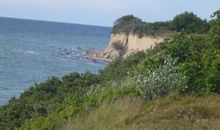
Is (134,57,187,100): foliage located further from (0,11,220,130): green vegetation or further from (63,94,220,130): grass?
(63,94,220,130): grass

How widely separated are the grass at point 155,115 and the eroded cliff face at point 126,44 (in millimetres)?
45609

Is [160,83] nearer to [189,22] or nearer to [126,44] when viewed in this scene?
[189,22]

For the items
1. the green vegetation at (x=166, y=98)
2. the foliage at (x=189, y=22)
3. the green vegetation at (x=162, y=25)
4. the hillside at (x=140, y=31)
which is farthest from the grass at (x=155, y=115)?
the foliage at (x=189, y=22)

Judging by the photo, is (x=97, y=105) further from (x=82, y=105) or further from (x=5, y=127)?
(x=5, y=127)

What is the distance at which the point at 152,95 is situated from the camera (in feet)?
40.2

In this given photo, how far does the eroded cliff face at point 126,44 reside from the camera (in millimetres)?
63531

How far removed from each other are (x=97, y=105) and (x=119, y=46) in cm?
6419

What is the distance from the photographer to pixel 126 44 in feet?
243

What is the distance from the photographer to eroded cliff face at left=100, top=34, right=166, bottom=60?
63.5m

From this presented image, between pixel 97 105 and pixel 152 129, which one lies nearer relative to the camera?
pixel 152 129

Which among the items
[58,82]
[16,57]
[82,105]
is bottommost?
[16,57]

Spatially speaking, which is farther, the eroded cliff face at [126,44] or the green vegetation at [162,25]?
the eroded cliff face at [126,44]

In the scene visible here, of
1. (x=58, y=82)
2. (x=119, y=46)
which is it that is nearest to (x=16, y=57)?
(x=119, y=46)

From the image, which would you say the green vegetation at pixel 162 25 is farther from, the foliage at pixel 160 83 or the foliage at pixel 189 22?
the foliage at pixel 160 83
